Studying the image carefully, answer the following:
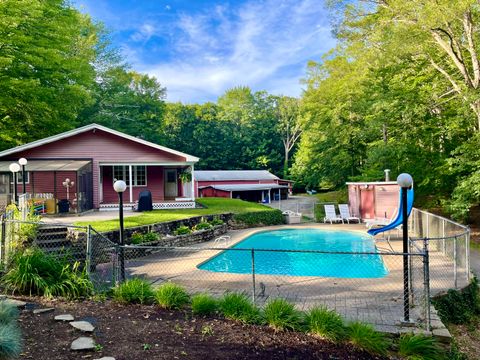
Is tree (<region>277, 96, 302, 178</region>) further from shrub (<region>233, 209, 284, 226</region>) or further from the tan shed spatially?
shrub (<region>233, 209, 284, 226</region>)

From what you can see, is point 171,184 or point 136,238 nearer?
point 136,238

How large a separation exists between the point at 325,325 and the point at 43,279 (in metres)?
4.98

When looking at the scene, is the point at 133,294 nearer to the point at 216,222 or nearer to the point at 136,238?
the point at 136,238

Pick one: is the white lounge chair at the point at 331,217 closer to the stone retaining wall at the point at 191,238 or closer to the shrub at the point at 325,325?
the stone retaining wall at the point at 191,238

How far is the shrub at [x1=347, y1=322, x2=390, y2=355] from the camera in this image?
462 centimetres

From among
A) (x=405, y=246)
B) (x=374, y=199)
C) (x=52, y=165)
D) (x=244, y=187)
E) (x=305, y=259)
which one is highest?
(x=52, y=165)

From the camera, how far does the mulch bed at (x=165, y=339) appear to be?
163 inches

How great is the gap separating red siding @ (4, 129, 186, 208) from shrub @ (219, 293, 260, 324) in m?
15.4

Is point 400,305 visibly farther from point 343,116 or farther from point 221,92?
point 221,92

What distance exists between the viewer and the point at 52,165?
17.6 metres

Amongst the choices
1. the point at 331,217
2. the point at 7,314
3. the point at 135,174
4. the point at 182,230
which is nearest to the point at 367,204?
the point at 331,217

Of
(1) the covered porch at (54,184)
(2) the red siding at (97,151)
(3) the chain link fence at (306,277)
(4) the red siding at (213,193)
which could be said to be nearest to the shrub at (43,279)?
(3) the chain link fence at (306,277)

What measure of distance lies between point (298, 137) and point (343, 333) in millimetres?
52115

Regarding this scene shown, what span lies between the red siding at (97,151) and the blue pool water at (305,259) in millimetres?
8012
